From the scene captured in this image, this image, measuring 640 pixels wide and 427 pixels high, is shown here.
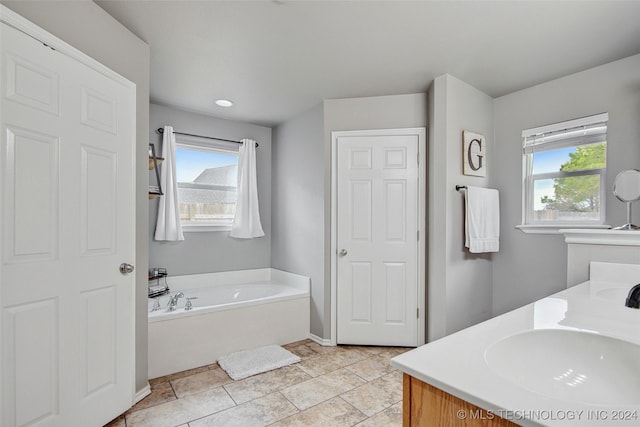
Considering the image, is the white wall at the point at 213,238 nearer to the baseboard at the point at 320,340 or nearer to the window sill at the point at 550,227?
the baseboard at the point at 320,340

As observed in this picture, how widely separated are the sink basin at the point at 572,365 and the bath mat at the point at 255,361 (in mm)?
2063

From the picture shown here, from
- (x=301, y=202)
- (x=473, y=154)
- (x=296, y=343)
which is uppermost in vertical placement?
(x=473, y=154)

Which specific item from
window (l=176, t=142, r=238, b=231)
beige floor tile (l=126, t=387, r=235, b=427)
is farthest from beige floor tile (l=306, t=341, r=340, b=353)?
window (l=176, t=142, r=238, b=231)

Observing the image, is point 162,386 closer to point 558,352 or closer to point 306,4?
point 558,352

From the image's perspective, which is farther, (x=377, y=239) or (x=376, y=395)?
(x=377, y=239)

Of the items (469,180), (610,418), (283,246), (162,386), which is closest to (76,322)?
(162,386)

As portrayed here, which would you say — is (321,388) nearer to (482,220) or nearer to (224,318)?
(224,318)

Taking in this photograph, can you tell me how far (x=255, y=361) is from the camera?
262 centimetres

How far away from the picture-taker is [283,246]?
151 inches

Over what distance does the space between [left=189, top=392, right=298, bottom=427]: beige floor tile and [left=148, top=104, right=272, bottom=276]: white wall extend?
181cm

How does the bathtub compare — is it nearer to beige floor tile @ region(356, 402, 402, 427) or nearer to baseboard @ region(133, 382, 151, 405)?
baseboard @ region(133, 382, 151, 405)

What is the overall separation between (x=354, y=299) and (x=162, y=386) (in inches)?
67.1

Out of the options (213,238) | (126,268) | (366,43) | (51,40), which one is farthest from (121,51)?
(213,238)

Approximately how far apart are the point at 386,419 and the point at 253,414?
79 cm
